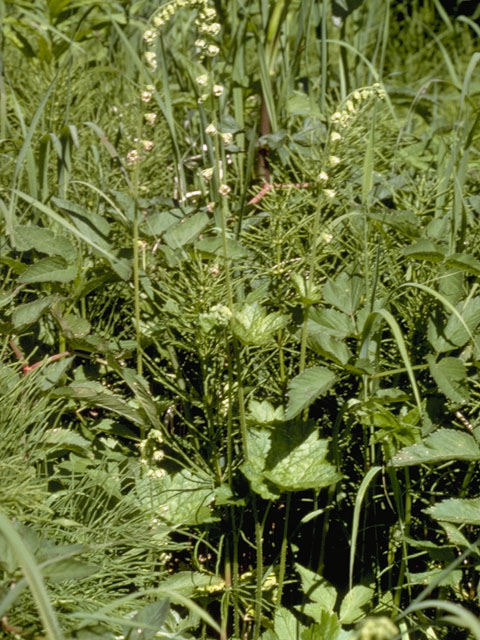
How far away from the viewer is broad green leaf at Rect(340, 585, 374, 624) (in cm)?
168

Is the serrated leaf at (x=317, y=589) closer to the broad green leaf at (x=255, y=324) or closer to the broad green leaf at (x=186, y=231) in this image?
the broad green leaf at (x=255, y=324)

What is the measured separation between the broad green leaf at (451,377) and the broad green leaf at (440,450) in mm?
63

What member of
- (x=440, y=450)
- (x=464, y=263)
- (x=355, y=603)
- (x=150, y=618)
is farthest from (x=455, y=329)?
(x=150, y=618)

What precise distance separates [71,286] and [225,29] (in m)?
1.28

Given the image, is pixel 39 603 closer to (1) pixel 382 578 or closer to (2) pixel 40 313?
(2) pixel 40 313

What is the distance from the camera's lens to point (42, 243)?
1.91 m

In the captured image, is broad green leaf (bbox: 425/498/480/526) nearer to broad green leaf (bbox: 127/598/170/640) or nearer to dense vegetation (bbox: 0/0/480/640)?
dense vegetation (bbox: 0/0/480/640)

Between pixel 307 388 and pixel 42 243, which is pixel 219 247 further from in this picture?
pixel 307 388

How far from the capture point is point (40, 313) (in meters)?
1.75

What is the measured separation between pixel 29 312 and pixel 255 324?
1.39 ft

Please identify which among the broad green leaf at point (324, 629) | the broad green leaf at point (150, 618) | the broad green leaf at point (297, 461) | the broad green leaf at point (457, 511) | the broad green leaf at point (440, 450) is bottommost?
the broad green leaf at point (324, 629)

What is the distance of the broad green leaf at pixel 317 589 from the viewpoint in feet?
5.63

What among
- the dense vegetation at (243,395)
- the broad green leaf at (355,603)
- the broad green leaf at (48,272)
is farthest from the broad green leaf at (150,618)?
the broad green leaf at (48,272)

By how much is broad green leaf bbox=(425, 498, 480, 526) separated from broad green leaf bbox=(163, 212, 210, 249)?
0.78 metres
